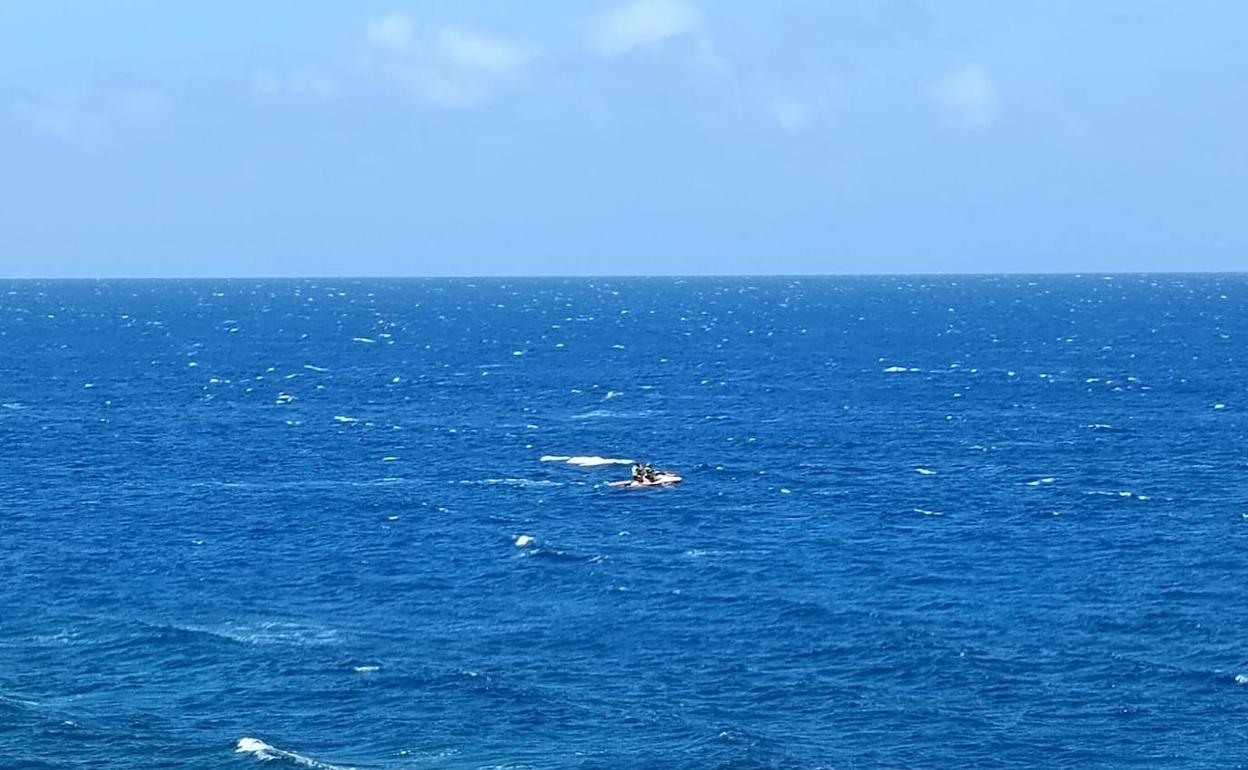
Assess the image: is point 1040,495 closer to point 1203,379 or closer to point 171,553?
point 171,553

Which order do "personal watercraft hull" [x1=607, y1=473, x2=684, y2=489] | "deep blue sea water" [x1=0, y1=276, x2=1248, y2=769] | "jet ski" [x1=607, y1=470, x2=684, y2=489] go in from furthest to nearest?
"jet ski" [x1=607, y1=470, x2=684, y2=489] < "personal watercraft hull" [x1=607, y1=473, x2=684, y2=489] < "deep blue sea water" [x1=0, y1=276, x2=1248, y2=769]

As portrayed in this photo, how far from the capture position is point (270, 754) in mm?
61469

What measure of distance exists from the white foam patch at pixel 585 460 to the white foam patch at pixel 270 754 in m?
65.0

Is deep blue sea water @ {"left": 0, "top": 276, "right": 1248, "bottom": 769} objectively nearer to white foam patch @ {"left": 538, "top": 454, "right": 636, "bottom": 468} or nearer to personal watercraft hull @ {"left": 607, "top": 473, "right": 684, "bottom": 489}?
white foam patch @ {"left": 538, "top": 454, "right": 636, "bottom": 468}

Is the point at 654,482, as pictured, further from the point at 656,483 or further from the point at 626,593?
the point at 626,593

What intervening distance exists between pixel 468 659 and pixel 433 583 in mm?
14772

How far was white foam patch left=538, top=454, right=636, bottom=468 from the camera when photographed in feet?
417

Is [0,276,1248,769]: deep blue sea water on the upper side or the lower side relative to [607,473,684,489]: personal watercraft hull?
lower

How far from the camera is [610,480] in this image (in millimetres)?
120000

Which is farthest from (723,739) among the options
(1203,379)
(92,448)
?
(1203,379)

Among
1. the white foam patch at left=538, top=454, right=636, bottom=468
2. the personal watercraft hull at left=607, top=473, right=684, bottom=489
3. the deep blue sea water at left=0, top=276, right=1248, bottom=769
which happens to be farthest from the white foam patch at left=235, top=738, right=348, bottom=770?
the white foam patch at left=538, top=454, right=636, bottom=468

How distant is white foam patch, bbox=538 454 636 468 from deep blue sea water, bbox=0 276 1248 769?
67cm

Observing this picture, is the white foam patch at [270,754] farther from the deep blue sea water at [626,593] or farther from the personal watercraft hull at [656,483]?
the personal watercraft hull at [656,483]

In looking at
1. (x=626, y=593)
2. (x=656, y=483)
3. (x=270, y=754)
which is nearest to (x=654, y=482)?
(x=656, y=483)
